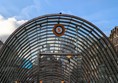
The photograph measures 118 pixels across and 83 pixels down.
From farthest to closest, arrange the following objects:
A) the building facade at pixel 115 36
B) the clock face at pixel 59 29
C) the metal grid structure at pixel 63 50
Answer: the building facade at pixel 115 36 → the metal grid structure at pixel 63 50 → the clock face at pixel 59 29

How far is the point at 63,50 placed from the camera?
6256 centimetres

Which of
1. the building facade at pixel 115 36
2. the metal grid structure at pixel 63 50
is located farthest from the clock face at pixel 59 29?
the building facade at pixel 115 36

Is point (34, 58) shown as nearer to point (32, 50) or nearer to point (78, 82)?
point (32, 50)

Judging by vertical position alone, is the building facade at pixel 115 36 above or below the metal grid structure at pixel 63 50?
above

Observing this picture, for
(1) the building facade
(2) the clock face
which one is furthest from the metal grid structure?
(1) the building facade

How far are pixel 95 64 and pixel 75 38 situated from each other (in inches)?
316

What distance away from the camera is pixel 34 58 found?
63812mm

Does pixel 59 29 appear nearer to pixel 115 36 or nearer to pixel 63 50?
pixel 63 50

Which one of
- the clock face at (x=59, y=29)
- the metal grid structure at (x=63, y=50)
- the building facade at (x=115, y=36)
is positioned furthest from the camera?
the building facade at (x=115, y=36)

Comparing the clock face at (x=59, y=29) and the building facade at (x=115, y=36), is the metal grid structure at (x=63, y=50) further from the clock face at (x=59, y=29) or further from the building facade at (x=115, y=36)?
the building facade at (x=115, y=36)

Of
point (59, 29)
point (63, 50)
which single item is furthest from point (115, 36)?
point (59, 29)

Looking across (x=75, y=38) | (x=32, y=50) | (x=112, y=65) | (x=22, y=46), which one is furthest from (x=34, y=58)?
(x=112, y=65)

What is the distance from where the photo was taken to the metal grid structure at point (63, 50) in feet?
161

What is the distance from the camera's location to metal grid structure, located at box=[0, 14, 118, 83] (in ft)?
161
